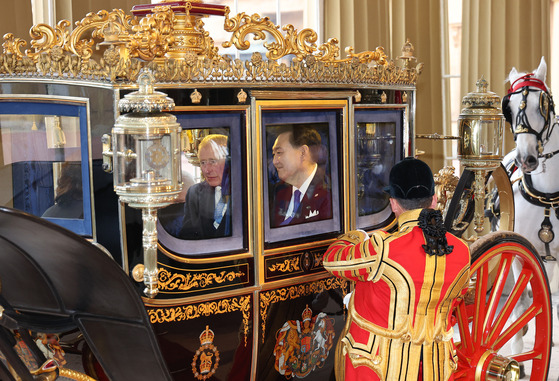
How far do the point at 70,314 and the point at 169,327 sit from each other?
1.58ft

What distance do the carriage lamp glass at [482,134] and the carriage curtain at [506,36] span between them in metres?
2.54

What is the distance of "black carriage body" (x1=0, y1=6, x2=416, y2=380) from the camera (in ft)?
7.31

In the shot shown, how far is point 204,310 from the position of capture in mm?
2350

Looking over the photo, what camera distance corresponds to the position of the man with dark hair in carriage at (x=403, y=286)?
2.36 m

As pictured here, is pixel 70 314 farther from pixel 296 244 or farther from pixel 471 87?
pixel 471 87

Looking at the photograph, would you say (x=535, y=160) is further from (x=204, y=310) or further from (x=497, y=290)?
(x=204, y=310)

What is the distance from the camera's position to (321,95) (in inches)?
104

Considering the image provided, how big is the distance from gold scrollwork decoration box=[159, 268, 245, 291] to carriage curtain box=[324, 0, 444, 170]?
2.92 m

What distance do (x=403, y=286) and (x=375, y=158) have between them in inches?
26.5

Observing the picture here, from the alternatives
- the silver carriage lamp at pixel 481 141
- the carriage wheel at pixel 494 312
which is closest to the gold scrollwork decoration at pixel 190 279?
the carriage wheel at pixel 494 312

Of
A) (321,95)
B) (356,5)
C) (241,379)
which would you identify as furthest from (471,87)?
(241,379)

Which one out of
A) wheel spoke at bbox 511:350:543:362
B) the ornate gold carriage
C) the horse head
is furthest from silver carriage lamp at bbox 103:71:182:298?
the horse head

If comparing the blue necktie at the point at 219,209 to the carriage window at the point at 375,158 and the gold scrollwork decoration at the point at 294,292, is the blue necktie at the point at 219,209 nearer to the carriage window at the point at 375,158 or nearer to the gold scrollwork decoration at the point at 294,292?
the gold scrollwork decoration at the point at 294,292

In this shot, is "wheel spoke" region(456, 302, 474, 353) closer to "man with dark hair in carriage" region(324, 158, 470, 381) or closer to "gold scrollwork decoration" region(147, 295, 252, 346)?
"man with dark hair in carriage" region(324, 158, 470, 381)
